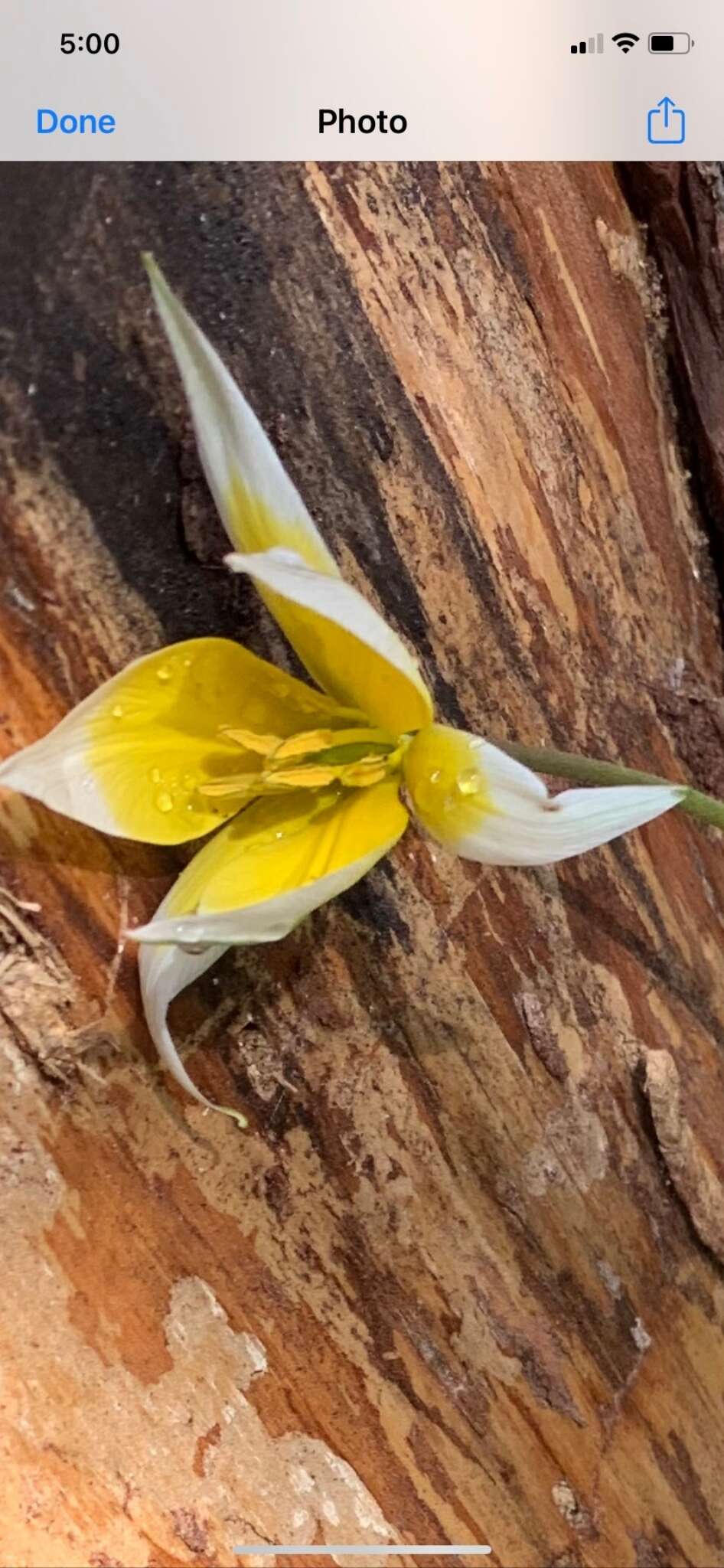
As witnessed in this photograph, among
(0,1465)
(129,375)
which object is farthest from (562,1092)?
(129,375)

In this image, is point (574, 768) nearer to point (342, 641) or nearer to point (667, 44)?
point (342, 641)

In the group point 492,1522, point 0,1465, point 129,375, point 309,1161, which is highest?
point 129,375

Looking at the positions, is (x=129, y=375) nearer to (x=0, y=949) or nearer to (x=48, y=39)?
(x=48, y=39)

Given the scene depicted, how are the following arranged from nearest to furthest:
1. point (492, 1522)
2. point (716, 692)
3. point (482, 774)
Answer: point (482, 774) < point (492, 1522) < point (716, 692)

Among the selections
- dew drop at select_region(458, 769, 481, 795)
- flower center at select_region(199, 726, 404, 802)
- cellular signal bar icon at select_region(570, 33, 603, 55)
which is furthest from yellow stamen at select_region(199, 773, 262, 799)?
cellular signal bar icon at select_region(570, 33, 603, 55)

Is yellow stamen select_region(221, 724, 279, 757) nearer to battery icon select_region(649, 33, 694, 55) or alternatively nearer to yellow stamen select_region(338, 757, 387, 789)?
yellow stamen select_region(338, 757, 387, 789)

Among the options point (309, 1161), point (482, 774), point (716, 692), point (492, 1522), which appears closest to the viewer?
point (482, 774)
